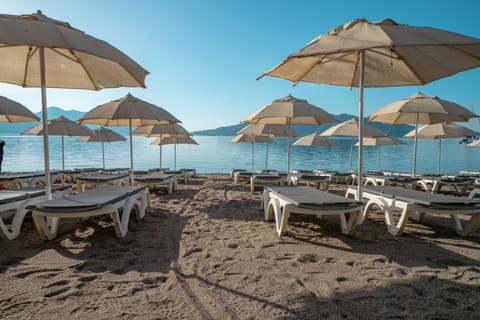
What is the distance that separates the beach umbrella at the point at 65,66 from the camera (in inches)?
110

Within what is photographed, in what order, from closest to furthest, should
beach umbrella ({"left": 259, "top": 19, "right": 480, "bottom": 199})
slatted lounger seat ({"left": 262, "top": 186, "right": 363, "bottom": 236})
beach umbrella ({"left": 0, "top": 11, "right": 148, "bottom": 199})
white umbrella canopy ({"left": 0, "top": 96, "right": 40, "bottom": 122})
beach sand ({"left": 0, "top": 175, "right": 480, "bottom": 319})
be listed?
beach sand ({"left": 0, "top": 175, "right": 480, "bottom": 319}) < beach umbrella ({"left": 259, "top": 19, "right": 480, "bottom": 199}) < beach umbrella ({"left": 0, "top": 11, "right": 148, "bottom": 199}) < slatted lounger seat ({"left": 262, "top": 186, "right": 363, "bottom": 236}) < white umbrella canopy ({"left": 0, "top": 96, "right": 40, "bottom": 122})

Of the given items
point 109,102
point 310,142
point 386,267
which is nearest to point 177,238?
point 386,267

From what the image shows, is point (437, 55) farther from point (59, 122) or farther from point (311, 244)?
point (59, 122)

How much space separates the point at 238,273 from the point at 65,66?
4.09m

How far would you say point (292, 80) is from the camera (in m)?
4.46

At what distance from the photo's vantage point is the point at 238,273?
2.30 metres

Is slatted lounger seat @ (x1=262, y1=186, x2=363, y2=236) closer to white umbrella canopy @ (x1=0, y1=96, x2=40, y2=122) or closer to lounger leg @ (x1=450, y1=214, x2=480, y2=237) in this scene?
lounger leg @ (x1=450, y1=214, x2=480, y2=237)

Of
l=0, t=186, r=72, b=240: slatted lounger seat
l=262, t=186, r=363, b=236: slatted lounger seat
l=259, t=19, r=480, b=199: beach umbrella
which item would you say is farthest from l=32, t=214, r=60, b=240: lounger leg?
l=259, t=19, r=480, b=199: beach umbrella

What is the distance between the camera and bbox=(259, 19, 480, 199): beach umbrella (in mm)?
2627

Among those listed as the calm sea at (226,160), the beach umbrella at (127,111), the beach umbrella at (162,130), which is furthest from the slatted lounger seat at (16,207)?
the calm sea at (226,160)

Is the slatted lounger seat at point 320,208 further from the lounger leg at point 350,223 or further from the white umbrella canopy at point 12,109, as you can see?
the white umbrella canopy at point 12,109

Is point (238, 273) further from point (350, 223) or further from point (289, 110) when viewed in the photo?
point (289, 110)

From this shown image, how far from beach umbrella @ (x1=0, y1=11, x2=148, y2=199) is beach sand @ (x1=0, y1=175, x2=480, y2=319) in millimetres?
1575

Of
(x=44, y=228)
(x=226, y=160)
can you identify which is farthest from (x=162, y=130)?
(x=226, y=160)
